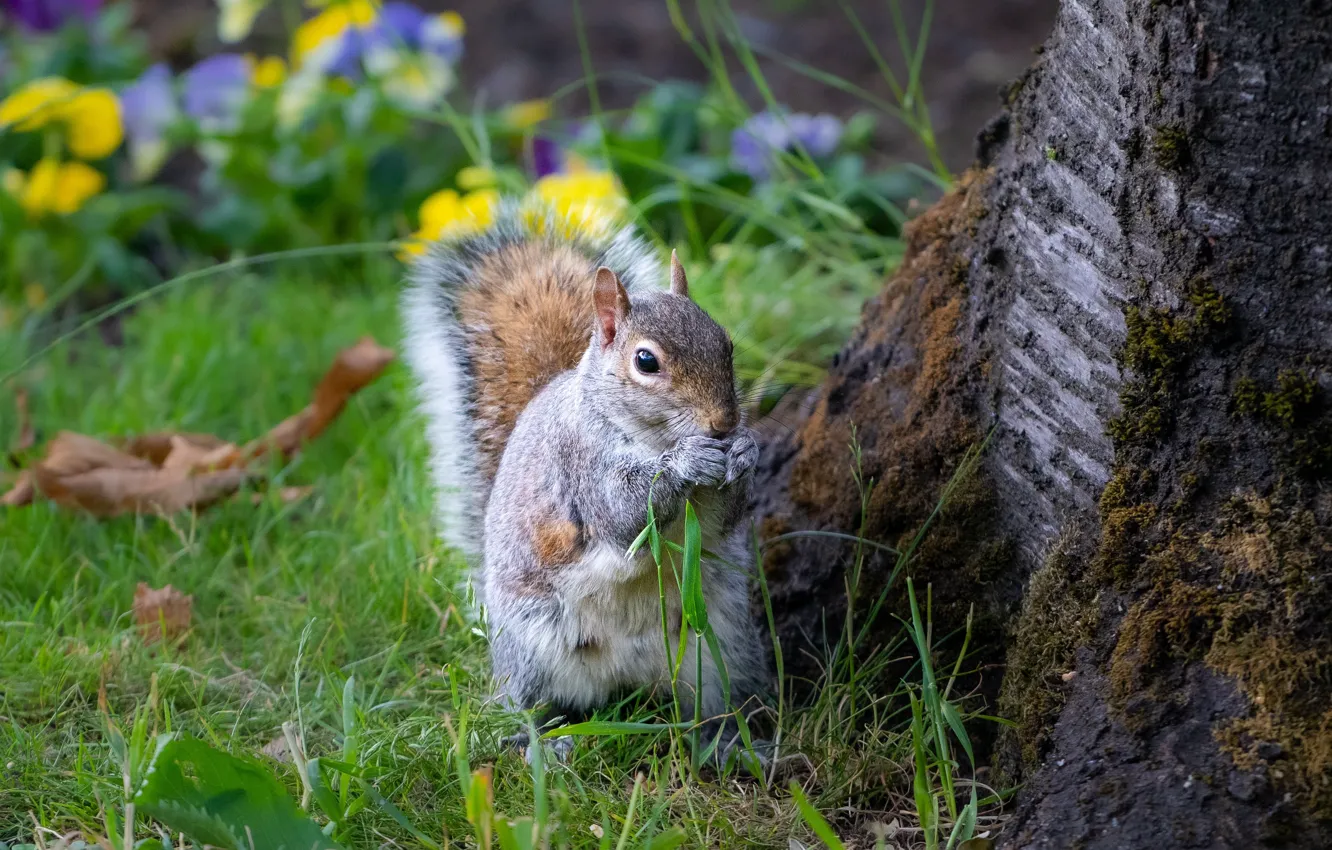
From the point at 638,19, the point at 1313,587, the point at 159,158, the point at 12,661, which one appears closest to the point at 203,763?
the point at 12,661

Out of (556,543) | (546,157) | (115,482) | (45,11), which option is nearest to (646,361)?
(556,543)

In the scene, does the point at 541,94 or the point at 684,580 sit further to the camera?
the point at 541,94

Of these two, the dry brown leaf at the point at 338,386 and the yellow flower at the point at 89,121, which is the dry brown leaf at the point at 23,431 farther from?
the yellow flower at the point at 89,121

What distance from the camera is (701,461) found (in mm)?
1721

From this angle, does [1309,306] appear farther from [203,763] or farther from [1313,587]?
[203,763]

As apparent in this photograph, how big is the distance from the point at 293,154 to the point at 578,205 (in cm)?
135

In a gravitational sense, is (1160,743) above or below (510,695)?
above

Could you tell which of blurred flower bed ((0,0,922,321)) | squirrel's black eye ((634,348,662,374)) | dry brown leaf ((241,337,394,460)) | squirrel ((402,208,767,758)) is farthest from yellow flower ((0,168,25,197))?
squirrel's black eye ((634,348,662,374))

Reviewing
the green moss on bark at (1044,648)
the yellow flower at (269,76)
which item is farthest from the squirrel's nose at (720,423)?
the yellow flower at (269,76)

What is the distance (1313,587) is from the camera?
1.49 m

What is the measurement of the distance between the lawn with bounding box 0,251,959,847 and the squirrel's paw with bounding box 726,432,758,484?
35 centimetres

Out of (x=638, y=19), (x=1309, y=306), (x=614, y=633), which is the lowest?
Result: (x=614, y=633)

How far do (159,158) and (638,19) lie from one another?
2.14m

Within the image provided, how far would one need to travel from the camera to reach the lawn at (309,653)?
169 cm
